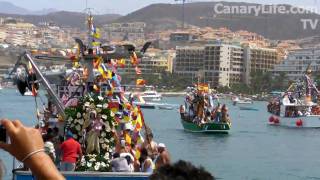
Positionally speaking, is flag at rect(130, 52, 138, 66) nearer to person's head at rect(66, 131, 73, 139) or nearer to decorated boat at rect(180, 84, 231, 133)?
person's head at rect(66, 131, 73, 139)

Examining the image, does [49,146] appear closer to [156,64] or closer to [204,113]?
[204,113]

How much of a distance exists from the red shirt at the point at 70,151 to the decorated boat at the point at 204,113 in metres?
26.8

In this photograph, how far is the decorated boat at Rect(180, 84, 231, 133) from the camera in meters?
37.7

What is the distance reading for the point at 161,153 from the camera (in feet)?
35.1

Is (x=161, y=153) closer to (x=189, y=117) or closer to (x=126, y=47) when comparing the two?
(x=126, y=47)

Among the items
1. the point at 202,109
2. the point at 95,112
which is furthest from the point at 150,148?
the point at 202,109

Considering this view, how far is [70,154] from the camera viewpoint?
34.9ft

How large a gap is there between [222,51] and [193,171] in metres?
178

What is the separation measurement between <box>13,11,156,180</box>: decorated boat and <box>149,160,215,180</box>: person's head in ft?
23.7

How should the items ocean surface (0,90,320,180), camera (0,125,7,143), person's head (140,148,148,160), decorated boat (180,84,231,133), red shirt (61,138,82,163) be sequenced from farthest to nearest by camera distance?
decorated boat (180,84,231,133), ocean surface (0,90,320,180), person's head (140,148,148,160), red shirt (61,138,82,163), camera (0,125,7,143)

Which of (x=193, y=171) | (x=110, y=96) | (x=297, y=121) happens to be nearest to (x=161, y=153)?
(x=110, y=96)

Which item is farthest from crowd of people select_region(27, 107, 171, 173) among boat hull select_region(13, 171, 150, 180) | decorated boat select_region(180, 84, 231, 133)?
decorated boat select_region(180, 84, 231, 133)

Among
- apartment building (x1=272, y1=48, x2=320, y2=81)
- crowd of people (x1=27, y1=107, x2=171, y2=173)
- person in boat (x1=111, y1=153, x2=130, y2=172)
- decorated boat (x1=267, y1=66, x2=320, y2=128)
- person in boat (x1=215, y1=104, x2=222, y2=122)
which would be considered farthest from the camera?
apartment building (x1=272, y1=48, x2=320, y2=81)

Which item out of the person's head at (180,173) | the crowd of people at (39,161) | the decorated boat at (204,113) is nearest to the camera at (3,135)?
the crowd of people at (39,161)
